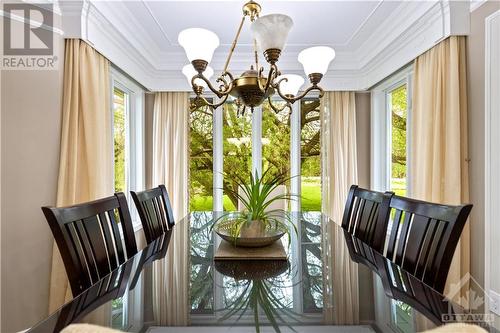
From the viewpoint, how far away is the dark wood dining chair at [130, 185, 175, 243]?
65.1 inches

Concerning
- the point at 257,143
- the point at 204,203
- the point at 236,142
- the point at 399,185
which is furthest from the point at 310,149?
the point at 204,203

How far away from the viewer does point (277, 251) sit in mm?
1234

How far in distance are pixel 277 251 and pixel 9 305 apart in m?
1.85

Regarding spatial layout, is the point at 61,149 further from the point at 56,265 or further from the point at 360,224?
the point at 360,224

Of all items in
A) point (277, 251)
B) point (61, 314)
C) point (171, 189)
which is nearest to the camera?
point (61, 314)

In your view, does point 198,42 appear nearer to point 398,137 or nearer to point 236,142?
point 236,142

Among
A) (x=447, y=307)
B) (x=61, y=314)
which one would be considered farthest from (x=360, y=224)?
(x=61, y=314)

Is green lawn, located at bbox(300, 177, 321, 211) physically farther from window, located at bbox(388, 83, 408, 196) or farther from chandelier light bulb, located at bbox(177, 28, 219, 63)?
chandelier light bulb, located at bbox(177, 28, 219, 63)

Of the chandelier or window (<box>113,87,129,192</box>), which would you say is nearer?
the chandelier

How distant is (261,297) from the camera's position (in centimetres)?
85

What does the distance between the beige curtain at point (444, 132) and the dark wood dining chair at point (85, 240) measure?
2.27m

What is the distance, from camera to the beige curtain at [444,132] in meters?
2.02

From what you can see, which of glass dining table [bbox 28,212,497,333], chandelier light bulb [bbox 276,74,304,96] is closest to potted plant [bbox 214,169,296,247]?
glass dining table [bbox 28,212,497,333]

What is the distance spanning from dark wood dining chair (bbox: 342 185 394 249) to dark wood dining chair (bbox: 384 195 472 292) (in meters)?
0.16
